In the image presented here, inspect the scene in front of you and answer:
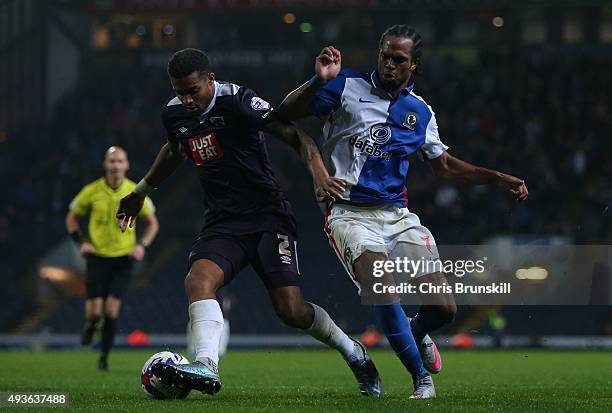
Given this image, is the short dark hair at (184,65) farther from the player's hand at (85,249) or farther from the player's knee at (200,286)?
the player's hand at (85,249)

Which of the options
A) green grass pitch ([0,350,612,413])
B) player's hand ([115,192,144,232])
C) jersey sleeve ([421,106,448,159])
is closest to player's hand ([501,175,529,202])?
jersey sleeve ([421,106,448,159])

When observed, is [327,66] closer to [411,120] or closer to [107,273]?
[411,120]

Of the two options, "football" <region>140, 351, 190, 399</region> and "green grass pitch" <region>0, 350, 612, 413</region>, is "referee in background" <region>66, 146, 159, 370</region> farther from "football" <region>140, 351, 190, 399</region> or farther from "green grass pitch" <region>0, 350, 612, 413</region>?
"football" <region>140, 351, 190, 399</region>

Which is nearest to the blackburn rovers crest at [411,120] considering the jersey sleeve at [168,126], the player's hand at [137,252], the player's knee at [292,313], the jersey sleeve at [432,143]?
the jersey sleeve at [432,143]

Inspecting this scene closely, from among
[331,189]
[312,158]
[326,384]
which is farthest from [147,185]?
[326,384]

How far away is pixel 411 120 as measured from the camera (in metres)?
7.75

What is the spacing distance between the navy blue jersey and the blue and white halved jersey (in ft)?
1.39

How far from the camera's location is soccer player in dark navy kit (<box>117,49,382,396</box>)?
294 inches

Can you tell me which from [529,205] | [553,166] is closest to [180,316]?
[529,205]

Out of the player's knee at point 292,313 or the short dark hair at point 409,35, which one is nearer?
the short dark hair at point 409,35

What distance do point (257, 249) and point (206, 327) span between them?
73cm

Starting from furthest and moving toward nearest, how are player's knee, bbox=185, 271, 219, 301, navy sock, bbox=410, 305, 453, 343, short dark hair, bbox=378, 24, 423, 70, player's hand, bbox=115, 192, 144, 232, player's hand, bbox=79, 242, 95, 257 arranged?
player's hand, bbox=79, 242, 95, 257
player's hand, bbox=115, 192, 144, 232
navy sock, bbox=410, 305, 453, 343
short dark hair, bbox=378, 24, 423, 70
player's knee, bbox=185, 271, 219, 301

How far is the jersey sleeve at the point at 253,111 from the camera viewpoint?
7.61 meters

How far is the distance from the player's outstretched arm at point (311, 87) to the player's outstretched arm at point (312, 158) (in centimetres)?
8
